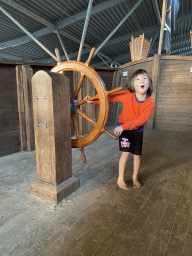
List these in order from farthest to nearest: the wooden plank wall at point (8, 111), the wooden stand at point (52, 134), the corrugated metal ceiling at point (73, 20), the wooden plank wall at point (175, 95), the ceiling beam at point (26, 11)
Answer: the corrugated metal ceiling at point (73, 20) < the ceiling beam at point (26, 11) < the wooden plank wall at point (175, 95) < the wooden plank wall at point (8, 111) < the wooden stand at point (52, 134)

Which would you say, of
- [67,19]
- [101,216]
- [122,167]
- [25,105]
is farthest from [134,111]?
[67,19]

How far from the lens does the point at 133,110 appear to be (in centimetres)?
144

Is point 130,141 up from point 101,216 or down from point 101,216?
up

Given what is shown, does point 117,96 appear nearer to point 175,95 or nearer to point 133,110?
point 133,110

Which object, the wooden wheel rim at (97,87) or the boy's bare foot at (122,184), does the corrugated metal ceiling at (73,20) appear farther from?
the boy's bare foot at (122,184)

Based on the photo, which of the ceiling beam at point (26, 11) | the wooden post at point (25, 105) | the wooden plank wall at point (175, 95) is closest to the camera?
the wooden post at point (25, 105)

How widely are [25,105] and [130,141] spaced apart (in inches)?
63.2

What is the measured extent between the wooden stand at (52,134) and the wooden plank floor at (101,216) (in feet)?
0.31

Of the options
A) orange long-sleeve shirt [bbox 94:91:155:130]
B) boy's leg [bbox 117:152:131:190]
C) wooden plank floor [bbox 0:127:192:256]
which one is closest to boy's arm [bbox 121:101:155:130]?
orange long-sleeve shirt [bbox 94:91:155:130]

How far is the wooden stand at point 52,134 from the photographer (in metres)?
1.25

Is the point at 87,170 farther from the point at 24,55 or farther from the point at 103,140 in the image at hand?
the point at 24,55

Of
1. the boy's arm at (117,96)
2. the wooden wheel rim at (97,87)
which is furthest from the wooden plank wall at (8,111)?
the boy's arm at (117,96)

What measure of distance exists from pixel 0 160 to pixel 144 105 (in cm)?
180

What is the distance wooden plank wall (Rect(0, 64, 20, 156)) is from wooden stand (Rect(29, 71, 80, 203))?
116 cm
